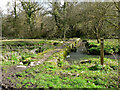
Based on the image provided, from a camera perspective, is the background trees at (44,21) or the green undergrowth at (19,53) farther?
the background trees at (44,21)

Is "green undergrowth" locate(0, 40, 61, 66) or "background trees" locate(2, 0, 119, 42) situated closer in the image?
A: "green undergrowth" locate(0, 40, 61, 66)

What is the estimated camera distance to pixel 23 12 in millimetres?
25688

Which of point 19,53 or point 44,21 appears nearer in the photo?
point 19,53

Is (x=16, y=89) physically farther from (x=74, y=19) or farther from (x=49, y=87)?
(x=74, y=19)

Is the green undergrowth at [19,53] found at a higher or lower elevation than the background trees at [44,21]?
lower

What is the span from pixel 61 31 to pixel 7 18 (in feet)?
36.1

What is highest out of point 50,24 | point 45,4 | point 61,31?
point 45,4

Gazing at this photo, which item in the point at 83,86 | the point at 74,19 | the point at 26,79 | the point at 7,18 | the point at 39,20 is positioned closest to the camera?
the point at 83,86

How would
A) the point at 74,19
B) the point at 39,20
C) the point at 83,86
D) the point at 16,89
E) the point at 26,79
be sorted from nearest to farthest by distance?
the point at 16,89
the point at 83,86
the point at 26,79
the point at 74,19
the point at 39,20

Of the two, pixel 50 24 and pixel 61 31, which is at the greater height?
pixel 50 24

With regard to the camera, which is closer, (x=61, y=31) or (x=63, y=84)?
(x=63, y=84)

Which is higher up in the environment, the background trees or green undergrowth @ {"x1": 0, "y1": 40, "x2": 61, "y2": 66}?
the background trees

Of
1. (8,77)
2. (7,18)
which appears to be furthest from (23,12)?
(8,77)

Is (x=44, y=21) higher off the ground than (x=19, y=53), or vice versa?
(x=44, y=21)
